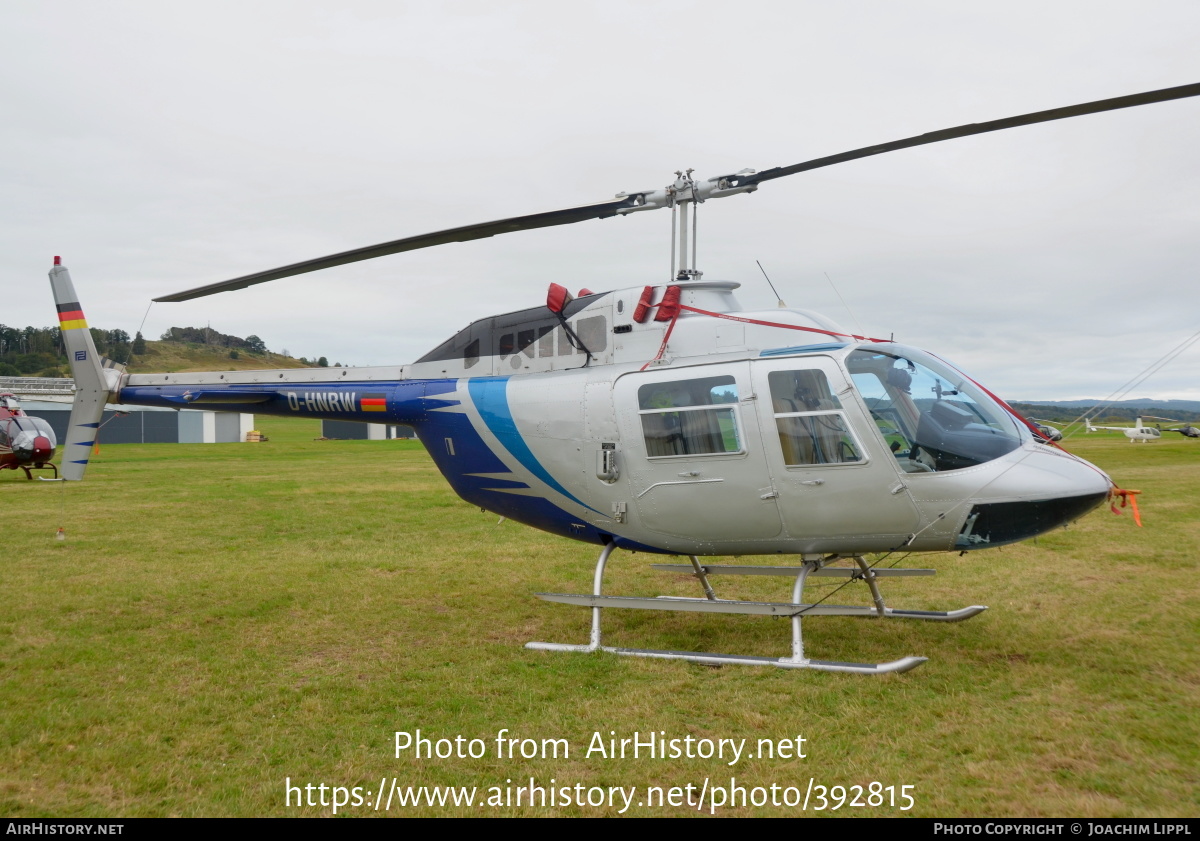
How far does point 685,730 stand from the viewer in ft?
16.7

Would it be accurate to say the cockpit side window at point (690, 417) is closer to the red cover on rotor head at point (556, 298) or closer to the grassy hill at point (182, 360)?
the red cover on rotor head at point (556, 298)

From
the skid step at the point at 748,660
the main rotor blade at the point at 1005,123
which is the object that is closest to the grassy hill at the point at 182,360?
the skid step at the point at 748,660

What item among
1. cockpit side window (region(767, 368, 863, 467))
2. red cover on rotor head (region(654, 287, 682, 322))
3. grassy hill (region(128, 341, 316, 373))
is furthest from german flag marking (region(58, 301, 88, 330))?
cockpit side window (region(767, 368, 863, 467))

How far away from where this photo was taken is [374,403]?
8.37 meters

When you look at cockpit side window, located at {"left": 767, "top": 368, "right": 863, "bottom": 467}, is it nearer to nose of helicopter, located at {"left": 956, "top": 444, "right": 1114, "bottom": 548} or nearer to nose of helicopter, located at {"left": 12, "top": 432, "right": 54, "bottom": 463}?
nose of helicopter, located at {"left": 956, "top": 444, "right": 1114, "bottom": 548}

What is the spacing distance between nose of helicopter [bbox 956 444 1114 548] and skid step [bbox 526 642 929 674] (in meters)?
1.13

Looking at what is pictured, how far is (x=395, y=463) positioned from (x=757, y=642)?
26.7 meters

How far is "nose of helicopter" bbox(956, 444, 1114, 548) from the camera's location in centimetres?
563

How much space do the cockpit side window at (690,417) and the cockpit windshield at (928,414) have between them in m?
1.02

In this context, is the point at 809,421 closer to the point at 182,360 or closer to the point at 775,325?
the point at 775,325

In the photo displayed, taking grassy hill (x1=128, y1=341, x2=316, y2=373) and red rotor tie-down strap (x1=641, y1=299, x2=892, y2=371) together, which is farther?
grassy hill (x1=128, y1=341, x2=316, y2=373)

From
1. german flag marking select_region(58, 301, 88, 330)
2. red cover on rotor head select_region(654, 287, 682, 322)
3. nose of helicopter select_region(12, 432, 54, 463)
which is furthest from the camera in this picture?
nose of helicopter select_region(12, 432, 54, 463)

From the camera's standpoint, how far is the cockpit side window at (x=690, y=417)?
6363 mm
